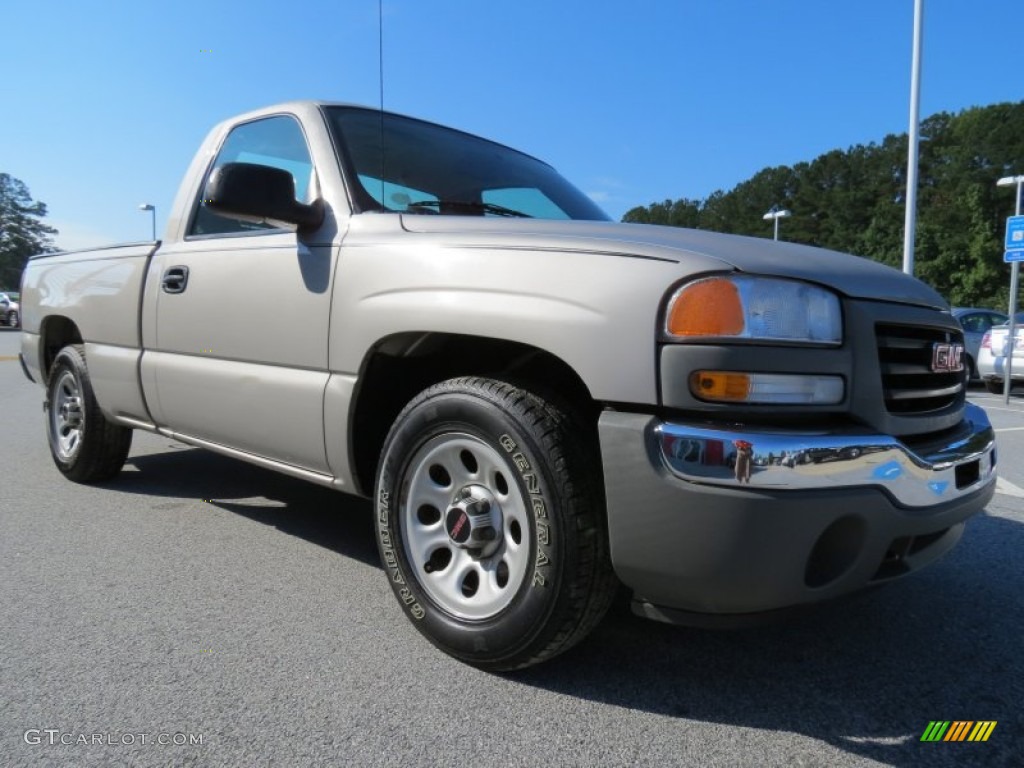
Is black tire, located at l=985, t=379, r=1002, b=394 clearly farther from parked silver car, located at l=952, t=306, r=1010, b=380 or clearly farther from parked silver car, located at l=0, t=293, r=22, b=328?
parked silver car, located at l=0, t=293, r=22, b=328

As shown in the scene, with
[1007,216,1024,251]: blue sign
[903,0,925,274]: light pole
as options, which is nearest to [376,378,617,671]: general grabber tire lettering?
[1007,216,1024,251]: blue sign

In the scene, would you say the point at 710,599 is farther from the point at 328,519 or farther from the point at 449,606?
the point at 328,519

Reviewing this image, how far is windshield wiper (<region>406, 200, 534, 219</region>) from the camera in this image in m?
2.81

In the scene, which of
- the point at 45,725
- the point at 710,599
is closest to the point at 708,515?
the point at 710,599

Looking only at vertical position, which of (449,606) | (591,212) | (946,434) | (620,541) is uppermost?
(591,212)

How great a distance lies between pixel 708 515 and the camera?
1.65 metres

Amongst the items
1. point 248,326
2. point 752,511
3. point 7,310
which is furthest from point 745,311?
point 7,310

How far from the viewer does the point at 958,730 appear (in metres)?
1.84

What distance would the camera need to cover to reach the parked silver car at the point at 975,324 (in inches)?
526

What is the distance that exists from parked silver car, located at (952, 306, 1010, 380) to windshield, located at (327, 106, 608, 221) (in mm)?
12554

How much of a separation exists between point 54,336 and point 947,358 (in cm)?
487

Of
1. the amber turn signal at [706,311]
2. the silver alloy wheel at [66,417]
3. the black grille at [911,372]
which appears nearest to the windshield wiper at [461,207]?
the amber turn signal at [706,311]

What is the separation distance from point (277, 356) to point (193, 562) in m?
0.99

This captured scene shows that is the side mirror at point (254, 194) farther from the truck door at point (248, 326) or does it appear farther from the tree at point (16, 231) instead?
the tree at point (16, 231)
